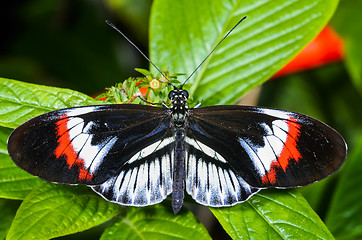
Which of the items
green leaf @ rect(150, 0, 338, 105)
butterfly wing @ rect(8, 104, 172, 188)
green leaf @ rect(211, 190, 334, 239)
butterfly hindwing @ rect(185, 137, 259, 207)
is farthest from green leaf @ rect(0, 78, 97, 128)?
green leaf @ rect(211, 190, 334, 239)

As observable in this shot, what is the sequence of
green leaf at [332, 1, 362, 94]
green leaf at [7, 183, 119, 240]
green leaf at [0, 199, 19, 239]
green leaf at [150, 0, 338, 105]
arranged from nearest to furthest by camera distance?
green leaf at [7, 183, 119, 240], green leaf at [0, 199, 19, 239], green leaf at [150, 0, 338, 105], green leaf at [332, 1, 362, 94]

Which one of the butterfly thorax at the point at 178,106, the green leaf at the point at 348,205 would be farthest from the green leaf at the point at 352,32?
the butterfly thorax at the point at 178,106

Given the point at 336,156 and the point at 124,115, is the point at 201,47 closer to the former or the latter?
the point at 124,115

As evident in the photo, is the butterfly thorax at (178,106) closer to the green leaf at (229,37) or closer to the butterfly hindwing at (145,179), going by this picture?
the butterfly hindwing at (145,179)

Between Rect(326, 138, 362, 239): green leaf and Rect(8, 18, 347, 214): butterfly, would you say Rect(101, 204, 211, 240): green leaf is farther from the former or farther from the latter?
Rect(326, 138, 362, 239): green leaf

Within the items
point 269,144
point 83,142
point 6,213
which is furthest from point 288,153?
point 6,213
